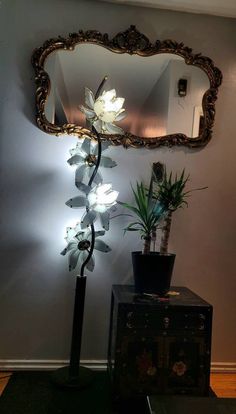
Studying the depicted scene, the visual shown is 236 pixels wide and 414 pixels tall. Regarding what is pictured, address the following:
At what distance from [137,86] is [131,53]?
224mm

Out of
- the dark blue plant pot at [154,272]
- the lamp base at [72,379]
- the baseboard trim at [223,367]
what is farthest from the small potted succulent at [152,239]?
the baseboard trim at [223,367]

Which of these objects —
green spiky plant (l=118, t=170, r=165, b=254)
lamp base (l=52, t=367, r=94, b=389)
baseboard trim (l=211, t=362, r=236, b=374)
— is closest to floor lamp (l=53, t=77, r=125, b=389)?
lamp base (l=52, t=367, r=94, b=389)

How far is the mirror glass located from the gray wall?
14cm

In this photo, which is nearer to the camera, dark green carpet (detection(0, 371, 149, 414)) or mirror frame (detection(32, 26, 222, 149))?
dark green carpet (detection(0, 371, 149, 414))

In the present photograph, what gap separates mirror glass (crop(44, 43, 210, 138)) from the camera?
87.7 inches

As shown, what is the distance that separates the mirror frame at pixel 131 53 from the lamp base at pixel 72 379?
1.50m

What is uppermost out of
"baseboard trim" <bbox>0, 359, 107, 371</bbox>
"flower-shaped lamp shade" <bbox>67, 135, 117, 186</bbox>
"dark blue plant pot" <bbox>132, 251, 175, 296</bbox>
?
"flower-shaped lamp shade" <bbox>67, 135, 117, 186</bbox>


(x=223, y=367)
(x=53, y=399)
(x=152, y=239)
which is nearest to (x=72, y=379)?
(x=53, y=399)

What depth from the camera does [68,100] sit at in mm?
2227

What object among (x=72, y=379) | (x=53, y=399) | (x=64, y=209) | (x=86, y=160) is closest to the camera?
(x=53, y=399)

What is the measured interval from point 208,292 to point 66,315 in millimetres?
1005

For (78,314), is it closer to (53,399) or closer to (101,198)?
(53,399)

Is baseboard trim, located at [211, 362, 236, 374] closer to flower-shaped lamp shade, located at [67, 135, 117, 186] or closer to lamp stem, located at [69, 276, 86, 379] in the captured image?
lamp stem, located at [69, 276, 86, 379]

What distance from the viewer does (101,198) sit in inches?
77.2
